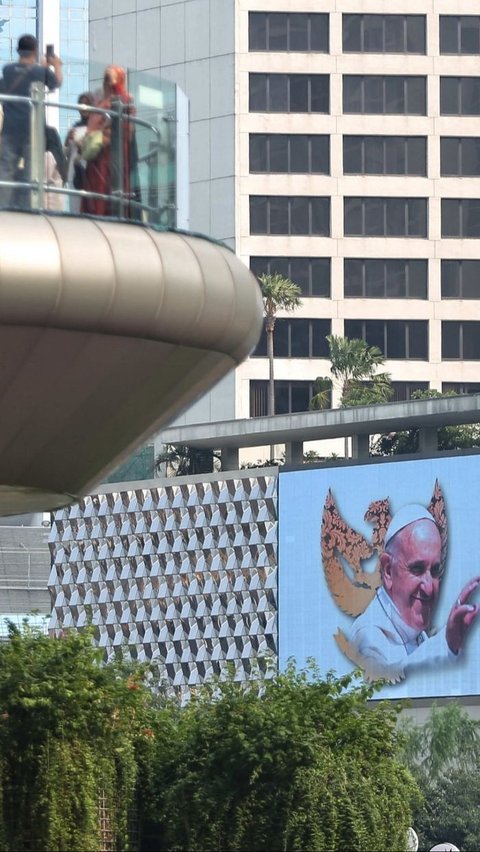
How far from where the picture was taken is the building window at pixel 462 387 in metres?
119

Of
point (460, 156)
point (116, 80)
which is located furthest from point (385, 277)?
point (116, 80)

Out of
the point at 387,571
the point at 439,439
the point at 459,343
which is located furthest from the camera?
the point at 459,343

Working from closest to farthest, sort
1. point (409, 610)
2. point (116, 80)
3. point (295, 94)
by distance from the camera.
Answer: point (116, 80), point (409, 610), point (295, 94)

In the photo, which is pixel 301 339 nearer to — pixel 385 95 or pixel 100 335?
pixel 385 95

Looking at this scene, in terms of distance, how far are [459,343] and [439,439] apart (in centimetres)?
1078

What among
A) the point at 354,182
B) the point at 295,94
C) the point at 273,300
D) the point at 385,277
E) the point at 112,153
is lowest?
the point at 112,153

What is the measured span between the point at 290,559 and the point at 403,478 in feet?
23.2

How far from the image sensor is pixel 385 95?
395ft

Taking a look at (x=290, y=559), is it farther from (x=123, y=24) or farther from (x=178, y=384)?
(x=178, y=384)

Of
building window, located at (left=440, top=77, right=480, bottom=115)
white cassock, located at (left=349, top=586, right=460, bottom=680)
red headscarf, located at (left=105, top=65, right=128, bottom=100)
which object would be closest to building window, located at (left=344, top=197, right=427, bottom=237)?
building window, located at (left=440, top=77, right=480, bottom=115)

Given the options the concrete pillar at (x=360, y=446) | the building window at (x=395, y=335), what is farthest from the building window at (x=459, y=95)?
the concrete pillar at (x=360, y=446)

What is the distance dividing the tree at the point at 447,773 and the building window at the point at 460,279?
1164 inches

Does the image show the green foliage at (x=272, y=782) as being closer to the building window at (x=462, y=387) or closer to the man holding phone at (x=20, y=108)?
the man holding phone at (x=20, y=108)

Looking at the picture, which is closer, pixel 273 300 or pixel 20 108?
pixel 20 108
